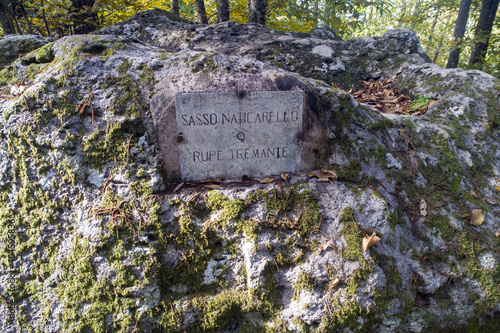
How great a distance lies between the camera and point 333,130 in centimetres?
285

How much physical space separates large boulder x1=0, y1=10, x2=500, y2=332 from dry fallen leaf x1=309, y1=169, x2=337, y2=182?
4 centimetres

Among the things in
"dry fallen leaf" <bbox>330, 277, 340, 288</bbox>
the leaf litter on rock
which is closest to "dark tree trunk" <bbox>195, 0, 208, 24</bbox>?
the leaf litter on rock

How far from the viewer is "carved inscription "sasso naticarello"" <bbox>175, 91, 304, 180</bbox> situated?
2553 mm

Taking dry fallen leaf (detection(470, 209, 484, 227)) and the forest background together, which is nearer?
dry fallen leaf (detection(470, 209, 484, 227))

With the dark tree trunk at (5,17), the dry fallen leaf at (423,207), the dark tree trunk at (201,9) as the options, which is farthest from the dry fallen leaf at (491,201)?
the dark tree trunk at (201,9)

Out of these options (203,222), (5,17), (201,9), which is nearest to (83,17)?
(5,17)

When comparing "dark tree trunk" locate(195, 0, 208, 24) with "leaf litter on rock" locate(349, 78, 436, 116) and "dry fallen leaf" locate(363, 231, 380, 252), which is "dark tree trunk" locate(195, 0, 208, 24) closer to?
"leaf litter on rock" locate(349, 78, 436, 116)

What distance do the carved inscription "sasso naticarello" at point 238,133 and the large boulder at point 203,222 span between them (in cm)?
11

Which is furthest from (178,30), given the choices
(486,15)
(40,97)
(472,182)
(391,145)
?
(486,15)

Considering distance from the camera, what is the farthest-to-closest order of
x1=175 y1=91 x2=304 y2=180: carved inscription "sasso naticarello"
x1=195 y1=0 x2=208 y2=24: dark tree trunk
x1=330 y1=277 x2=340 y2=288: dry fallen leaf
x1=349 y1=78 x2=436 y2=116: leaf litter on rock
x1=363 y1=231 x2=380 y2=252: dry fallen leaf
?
x1=195 y1=0 x2=208 y2=24: dark tree trunk → x1=349 y1=78 x2=436 y2=116: leaf litter on rock → x1=175 y1=91 x2=304 y2=180: carved inscription "sasso naticarello" → x1=363 y1=231 x2=380 y2=252: dry fallen leaf → x1=330 y1=277 x2=340 y2=288: dry fallen leaf

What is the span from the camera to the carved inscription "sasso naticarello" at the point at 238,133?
2.55 metres

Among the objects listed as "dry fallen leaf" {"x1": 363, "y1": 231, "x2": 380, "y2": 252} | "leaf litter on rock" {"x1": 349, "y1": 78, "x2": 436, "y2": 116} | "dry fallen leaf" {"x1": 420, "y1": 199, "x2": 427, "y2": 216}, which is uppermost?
"leaf litter on rock" {"x1": 349, "y1": 78, "x2": 436, "y2": 116}

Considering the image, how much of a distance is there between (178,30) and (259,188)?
3.96 meters

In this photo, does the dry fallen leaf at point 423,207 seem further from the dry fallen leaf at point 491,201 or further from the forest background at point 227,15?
the forest background at point 227,15
